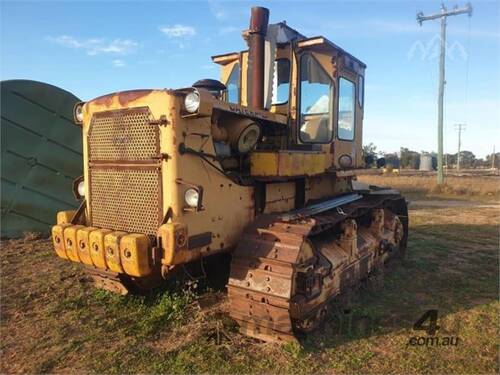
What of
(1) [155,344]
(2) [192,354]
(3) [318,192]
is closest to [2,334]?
(1) [155,344]

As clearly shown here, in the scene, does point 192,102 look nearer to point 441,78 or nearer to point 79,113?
point 79,113

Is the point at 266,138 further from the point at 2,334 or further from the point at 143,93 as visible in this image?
the point at 2,334

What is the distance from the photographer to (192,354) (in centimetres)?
367

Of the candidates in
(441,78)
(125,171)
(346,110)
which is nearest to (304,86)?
(346,110)

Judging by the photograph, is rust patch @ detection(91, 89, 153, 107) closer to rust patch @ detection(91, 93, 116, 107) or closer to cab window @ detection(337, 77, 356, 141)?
rust patch @ detection(91, 93, 116, 107)

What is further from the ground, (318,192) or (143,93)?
(143,93)

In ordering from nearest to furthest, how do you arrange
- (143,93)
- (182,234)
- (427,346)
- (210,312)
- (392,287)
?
(182,234), (143,93), (427,346), (210,312), (392,287)

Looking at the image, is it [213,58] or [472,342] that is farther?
[213,58]

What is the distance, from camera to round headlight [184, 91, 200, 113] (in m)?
3.56

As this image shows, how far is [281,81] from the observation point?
5.49 meters

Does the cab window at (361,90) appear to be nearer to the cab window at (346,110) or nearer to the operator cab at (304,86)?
the cab window at (346,110)

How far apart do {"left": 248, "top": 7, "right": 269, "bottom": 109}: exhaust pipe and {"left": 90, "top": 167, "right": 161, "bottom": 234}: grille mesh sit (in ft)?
6.10

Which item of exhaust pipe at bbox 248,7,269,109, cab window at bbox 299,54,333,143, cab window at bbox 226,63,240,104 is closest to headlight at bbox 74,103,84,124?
exhaust pipe at bbox 248,7,269,109

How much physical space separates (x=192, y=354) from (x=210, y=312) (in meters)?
0.81
